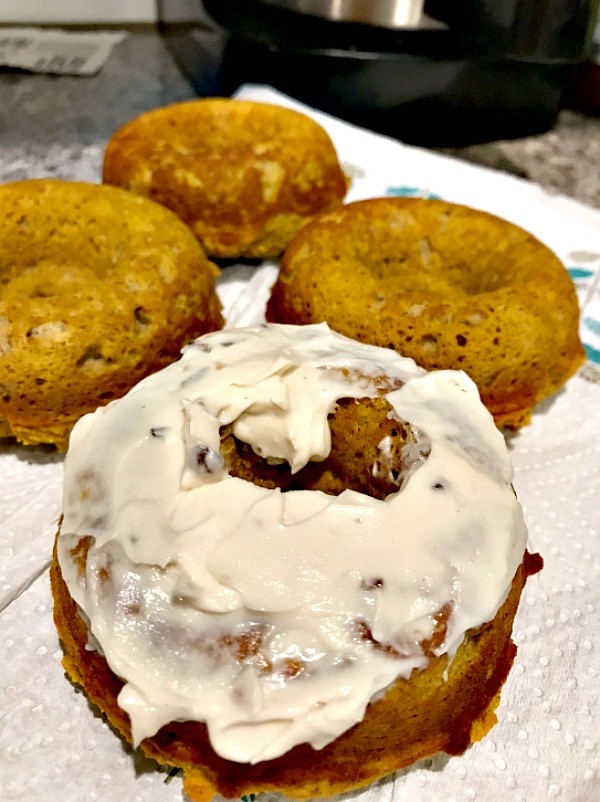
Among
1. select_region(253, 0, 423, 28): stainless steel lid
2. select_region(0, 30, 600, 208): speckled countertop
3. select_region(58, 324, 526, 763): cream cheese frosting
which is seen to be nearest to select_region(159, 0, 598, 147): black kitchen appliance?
select_region(253, 0, 423, 28): stainless steel lid

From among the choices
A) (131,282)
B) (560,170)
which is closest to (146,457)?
(131,282)

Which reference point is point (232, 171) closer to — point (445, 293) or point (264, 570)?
point (445, 293)

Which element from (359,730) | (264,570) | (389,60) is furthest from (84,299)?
(389,60)

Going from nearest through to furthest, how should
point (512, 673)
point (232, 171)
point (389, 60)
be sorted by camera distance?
1. point (512, 673)
2. point (232, 171)
3. point (389, 60)

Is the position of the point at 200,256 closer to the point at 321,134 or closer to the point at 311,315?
the point at 311,315

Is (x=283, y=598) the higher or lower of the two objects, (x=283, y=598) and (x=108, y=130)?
the higher

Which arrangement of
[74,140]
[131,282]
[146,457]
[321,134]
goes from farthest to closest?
1. [74,140]
2. [321,134]
3. [131,282]
4. [146,457]

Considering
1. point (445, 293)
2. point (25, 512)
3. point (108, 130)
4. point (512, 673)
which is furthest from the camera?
point (108, 130)
